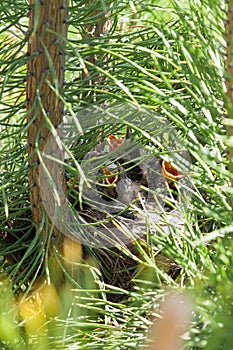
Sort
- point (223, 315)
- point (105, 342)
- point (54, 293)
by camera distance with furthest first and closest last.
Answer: point (54, 293) → point (105, 342) → point (223, 315)

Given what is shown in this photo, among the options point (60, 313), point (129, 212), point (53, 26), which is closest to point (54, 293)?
point (60, 313)

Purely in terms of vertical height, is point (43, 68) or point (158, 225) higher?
point (43, 68)

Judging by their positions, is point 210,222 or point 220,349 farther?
point 210,222

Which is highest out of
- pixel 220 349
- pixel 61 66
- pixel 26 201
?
pixel 61 66

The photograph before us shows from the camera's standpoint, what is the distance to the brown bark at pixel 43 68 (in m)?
0.54

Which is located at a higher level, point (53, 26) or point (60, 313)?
point (53, 26)

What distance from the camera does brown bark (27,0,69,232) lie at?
54 cm

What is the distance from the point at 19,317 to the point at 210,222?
0.23 meters

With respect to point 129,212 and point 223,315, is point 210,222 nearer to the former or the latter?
point 129,212

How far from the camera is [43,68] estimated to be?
56cm

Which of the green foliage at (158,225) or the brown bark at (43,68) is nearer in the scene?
the green foliage at (158,225)

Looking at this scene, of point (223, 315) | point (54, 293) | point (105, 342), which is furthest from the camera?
point (54, 293)

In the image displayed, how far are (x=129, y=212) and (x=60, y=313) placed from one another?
175 millimetres

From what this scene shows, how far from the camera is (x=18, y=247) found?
0.68m
